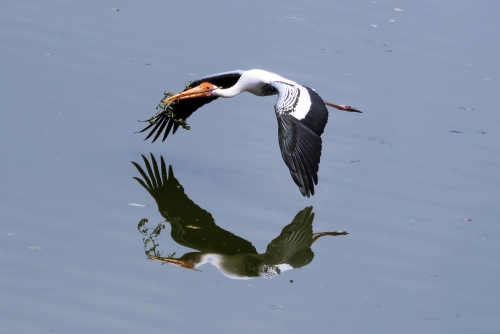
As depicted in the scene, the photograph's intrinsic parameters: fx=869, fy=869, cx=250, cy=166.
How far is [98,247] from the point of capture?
660cm

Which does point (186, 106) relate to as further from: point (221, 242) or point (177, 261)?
point (177, 261)

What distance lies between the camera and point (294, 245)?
7.03 metres

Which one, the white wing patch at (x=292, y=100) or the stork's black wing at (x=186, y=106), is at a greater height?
the white wing patch at (x=292, y=100)

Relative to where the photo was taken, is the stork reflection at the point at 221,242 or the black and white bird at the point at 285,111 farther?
the black and white bird at the point at 285,111

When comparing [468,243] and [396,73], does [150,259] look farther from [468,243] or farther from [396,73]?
[396,73]

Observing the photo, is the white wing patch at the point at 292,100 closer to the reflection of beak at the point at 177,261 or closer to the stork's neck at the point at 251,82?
the stork's neck at the point at 251,82

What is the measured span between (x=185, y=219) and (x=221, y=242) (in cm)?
49

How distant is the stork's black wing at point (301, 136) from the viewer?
6973mm

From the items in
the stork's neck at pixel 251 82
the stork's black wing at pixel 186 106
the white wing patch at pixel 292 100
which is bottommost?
the stork's black wing at pixel 186 106

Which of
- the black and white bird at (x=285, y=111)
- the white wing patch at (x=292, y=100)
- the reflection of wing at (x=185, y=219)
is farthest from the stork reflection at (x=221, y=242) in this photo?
the white wing patch at (x=292, y=100)

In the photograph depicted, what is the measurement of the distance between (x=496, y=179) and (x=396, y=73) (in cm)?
296

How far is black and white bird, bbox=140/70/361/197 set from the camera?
23.1 feet

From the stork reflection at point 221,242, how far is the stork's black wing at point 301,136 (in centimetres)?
39

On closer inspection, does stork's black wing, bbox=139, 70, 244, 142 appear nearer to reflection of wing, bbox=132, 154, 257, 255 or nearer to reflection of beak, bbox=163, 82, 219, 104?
reflection of beak, bbox=163, 82, 219, 104
